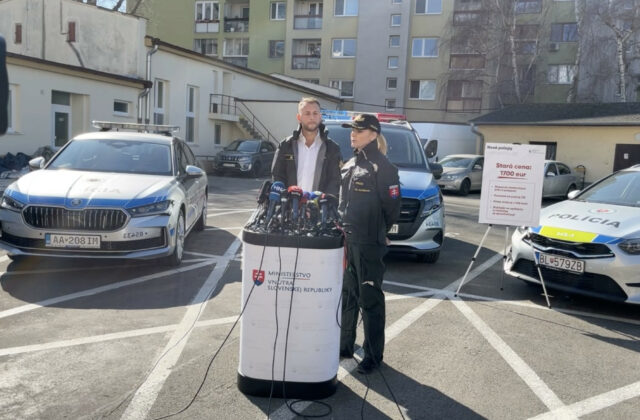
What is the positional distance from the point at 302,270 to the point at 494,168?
3.87 m

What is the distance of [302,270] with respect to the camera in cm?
366

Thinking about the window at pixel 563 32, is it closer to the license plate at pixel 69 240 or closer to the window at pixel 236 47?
the window at pixel 236 47

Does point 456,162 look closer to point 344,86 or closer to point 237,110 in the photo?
point 237,110

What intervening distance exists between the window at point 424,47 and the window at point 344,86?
5.35 m

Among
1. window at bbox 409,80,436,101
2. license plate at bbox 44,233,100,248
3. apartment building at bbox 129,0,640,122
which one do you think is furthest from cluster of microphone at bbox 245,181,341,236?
window at bbox 409,80,436,101

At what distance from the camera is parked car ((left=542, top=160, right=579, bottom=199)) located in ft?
68.8

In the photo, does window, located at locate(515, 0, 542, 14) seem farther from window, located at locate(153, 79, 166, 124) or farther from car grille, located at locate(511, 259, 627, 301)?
car grille, located at locate(511, 259, 627, 301)

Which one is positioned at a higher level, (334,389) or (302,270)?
(302,270)

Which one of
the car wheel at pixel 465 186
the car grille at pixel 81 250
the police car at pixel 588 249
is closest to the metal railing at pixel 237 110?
the car wheel at pixel 465 186

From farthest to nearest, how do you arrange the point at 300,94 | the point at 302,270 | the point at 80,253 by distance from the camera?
the point at 300,94, the point at 80,253, the point at 302,270

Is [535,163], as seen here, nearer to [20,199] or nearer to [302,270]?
[302,270]

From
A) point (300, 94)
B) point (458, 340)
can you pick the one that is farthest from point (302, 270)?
point (300, 94)

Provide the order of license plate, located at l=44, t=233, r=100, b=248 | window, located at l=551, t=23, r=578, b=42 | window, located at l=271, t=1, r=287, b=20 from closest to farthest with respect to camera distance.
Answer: license plate, located at l=44, t=233, r=100, b=248 → window, located at l=551, t=23, r=578, b=42 → window, located at l=271, t=1, r=287, b=20

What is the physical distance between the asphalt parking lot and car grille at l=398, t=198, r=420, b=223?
2.40ft
